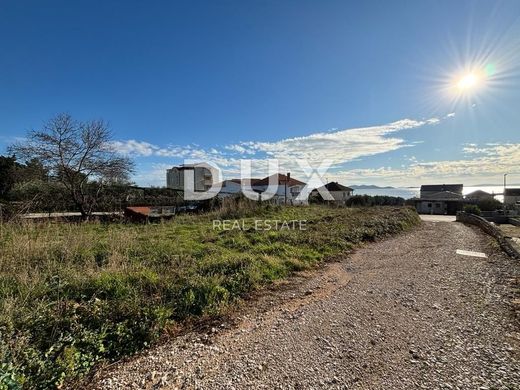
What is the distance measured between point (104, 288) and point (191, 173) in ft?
90.3

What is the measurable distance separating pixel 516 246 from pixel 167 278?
34.7ft

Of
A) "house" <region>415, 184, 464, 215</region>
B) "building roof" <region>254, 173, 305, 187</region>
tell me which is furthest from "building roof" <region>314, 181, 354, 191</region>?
"house" <region>415, 184, 464, 215</region>

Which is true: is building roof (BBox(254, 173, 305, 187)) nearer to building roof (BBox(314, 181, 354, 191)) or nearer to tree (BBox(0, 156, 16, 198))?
building roof (BBox(314, 181, 354, 191))

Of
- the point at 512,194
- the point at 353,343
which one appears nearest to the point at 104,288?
the point at 353,343

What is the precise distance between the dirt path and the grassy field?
15.7 inches

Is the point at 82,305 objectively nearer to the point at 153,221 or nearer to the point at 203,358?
the point at 203,358

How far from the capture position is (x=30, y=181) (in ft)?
47.2

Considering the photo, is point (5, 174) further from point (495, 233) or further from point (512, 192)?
point (512, 192)

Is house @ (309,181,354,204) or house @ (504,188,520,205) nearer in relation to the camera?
house @ (504,188,520,205)

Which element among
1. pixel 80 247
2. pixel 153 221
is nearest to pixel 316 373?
pixel 80 247

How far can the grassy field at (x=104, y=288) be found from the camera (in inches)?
102

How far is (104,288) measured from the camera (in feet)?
12.8

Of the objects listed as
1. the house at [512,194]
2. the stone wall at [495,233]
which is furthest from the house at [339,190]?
the house at [512,194]

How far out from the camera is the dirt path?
8.16 ft
